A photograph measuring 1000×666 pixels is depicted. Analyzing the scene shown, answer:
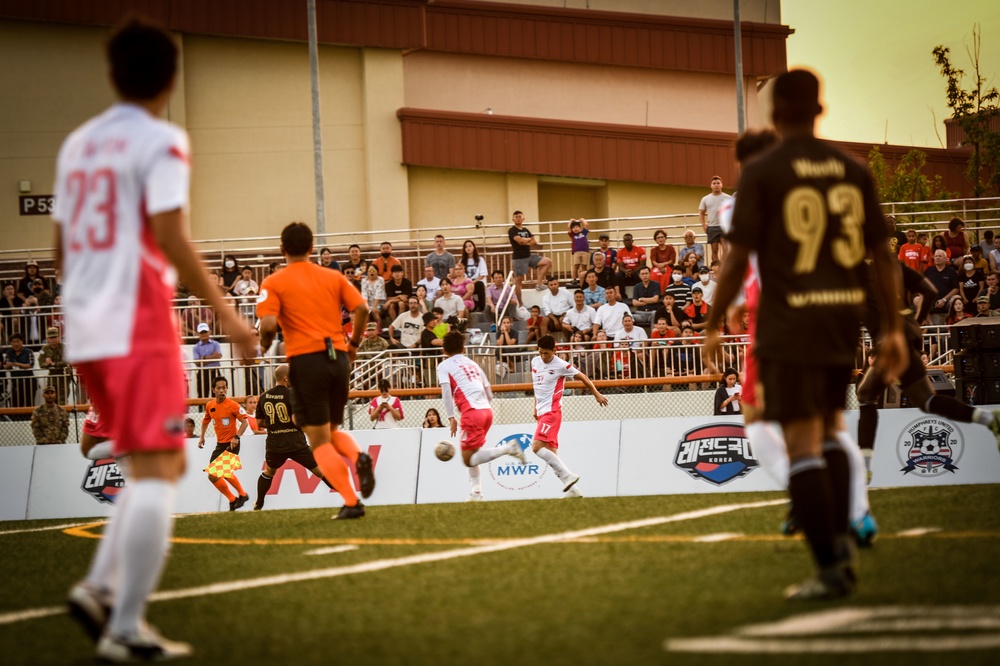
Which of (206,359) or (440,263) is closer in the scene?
(206,359)

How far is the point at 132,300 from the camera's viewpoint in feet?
14.7

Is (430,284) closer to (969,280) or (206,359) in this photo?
(206,359)

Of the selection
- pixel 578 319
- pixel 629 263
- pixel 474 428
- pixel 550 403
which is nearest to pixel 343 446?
pixel 474 428

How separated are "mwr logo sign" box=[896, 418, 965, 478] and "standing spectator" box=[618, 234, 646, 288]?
10907 mm

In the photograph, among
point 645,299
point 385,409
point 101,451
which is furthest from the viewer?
point 645,299

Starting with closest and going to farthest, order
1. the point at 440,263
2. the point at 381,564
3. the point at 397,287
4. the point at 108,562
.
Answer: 1. the point at 108,562
2. the point at 381,564
3. the point at 397,287
4. the point at 440,263

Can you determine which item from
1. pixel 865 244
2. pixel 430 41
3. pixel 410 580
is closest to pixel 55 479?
pixel 410 580

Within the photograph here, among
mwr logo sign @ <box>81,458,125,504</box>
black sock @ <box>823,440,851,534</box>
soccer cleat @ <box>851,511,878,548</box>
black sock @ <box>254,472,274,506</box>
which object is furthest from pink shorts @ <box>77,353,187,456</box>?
mwr logo sign @ <box>81,458,125,504</box>

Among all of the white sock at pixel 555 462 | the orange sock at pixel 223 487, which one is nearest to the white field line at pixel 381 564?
the white sock at pixel 555 462

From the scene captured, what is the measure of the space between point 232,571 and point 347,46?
2950 centimetres

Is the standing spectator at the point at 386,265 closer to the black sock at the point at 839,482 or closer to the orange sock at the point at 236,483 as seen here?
the orange sock at the point at 236,483

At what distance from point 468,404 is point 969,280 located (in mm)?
11409

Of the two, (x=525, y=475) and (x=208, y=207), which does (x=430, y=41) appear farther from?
(x=525, y=475)

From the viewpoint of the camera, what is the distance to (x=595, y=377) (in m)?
20.8
